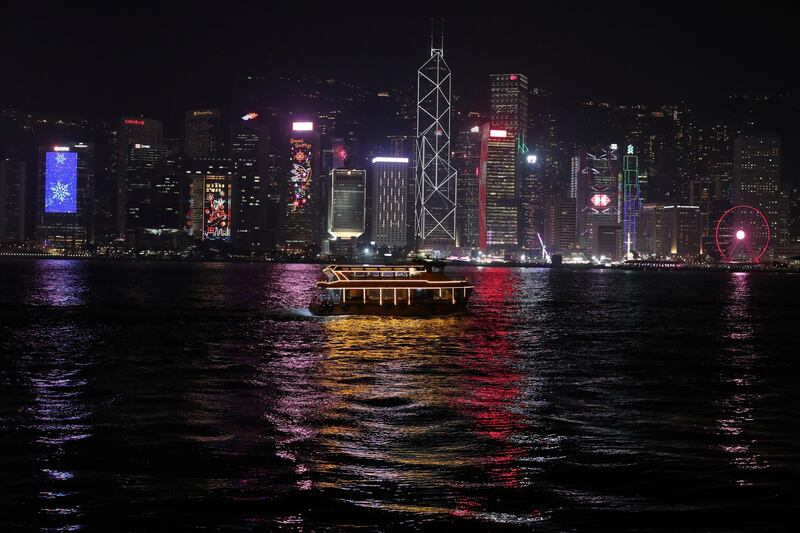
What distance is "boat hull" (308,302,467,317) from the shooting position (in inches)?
2926

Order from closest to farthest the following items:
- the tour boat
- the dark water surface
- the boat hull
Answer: the dark water surface
the boat hull
the tour boat

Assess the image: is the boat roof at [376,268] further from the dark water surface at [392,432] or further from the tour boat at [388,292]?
the dark water surface at [392,432]

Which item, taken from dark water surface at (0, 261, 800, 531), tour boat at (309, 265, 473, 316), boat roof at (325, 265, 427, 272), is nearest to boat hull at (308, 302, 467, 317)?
tour boat at (309, 265, 473, 316)

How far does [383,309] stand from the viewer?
2968 inches

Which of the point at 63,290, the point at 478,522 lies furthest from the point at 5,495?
the point at 63,290

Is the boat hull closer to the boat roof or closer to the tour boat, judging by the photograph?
the tour boat

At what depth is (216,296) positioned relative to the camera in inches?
4031

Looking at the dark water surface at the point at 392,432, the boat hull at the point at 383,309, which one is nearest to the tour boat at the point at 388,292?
the boat hull at the point at 383,309

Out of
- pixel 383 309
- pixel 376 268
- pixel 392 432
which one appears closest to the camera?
pixel 392 432

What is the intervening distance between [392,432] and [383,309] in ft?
166

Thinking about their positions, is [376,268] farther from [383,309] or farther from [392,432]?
[392,432]

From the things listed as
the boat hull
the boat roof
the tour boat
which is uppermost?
the boat roof

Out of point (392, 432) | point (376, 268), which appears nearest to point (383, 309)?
point (376, 268)

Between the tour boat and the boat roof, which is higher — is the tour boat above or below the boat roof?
below
